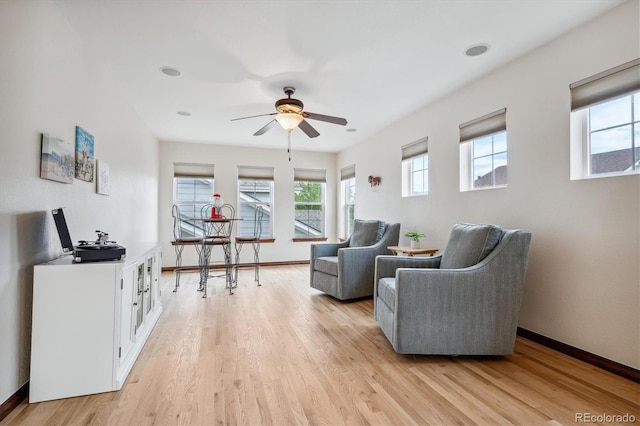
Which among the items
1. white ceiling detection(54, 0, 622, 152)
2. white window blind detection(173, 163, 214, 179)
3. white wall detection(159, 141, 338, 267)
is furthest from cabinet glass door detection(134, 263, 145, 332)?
white window blind detection(173, 163, 214, 179)

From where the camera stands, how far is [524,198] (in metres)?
2.79

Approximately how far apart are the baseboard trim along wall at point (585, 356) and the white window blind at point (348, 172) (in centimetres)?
409

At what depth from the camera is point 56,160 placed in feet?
6.92

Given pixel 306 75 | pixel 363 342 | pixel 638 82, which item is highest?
pixel 306 75

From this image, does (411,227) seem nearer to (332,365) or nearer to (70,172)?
(332,365)

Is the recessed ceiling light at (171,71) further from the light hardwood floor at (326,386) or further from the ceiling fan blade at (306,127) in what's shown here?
the light hardwood floor at (326,386)

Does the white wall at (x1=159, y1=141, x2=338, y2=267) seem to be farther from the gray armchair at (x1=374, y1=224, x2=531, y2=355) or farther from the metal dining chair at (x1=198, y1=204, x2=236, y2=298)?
the gray armchair at (x1=374, y1=224, x2=531, y2=355)

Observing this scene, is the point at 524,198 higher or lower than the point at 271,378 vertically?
higher

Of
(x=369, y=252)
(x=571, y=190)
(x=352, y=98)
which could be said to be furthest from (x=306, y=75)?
(x=571, y=190)

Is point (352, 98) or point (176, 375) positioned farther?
point (352, 98)

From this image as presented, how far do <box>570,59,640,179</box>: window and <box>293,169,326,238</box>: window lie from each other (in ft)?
16.5

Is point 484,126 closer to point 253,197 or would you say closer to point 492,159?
point 492,159

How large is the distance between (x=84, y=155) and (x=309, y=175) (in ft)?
15.5

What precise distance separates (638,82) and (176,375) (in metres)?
3.61
